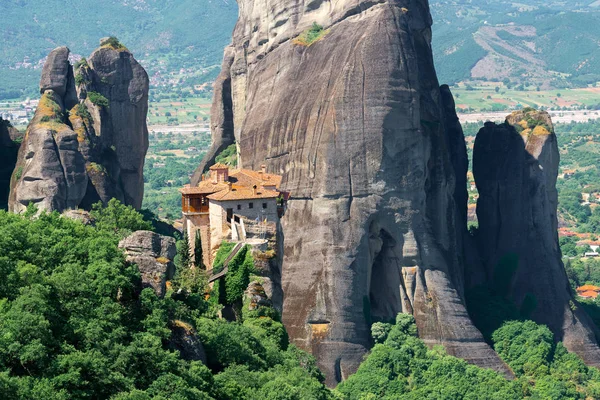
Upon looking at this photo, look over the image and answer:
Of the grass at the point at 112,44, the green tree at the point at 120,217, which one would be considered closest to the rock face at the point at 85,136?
the grass at the point at 112,44

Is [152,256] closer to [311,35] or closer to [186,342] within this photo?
[186,342]

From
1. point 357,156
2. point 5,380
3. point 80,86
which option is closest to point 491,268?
point 357,156

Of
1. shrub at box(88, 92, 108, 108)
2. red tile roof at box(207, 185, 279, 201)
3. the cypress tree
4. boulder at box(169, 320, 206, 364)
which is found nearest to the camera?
boulder at box(169, 320, 206, 364)

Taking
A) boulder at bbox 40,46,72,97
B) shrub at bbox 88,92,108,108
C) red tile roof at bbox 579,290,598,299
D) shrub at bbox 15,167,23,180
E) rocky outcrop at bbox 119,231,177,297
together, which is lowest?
red tile roof at bbox 579,290,598,299

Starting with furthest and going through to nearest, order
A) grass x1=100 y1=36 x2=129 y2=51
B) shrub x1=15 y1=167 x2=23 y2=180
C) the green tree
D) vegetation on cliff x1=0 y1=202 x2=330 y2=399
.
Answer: grass x1=100 y1=36 x2=129 y2=51, shrub x1=15 y1=167 x2=23 y2=180, the green tree, vegetation on cliff x1=0 y1=202 x2=330 y2=399

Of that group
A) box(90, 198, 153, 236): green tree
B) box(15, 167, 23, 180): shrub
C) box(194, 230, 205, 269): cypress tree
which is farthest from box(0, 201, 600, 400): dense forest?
box(15, 167, 23, 180): shrub

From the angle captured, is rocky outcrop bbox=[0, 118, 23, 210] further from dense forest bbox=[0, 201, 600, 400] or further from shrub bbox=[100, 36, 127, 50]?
dense forest bbox=[0, 201, 600, 400]

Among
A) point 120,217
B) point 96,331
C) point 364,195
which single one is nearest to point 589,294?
point 364,195
